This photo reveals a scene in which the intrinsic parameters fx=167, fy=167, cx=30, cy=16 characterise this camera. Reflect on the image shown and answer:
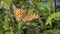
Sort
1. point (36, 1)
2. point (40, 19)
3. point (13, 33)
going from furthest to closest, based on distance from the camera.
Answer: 1. point (13, 33)
2. point (40, 19)
3. point (36, 1)

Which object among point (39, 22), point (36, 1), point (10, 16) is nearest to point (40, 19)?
point (39, 22)

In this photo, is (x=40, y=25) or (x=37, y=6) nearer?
(x=37, y=6)

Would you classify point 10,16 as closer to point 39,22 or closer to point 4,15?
point 4,15

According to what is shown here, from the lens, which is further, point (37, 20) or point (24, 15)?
point (37, 20)

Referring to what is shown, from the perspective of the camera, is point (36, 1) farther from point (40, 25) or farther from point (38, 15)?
point (40, 25)

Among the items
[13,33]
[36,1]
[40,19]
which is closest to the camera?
[36,1]

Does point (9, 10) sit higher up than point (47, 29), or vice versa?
point (9, 10)

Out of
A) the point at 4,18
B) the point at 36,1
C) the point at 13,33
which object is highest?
the point at 36,1

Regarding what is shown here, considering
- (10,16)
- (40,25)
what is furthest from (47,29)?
(10,16)
